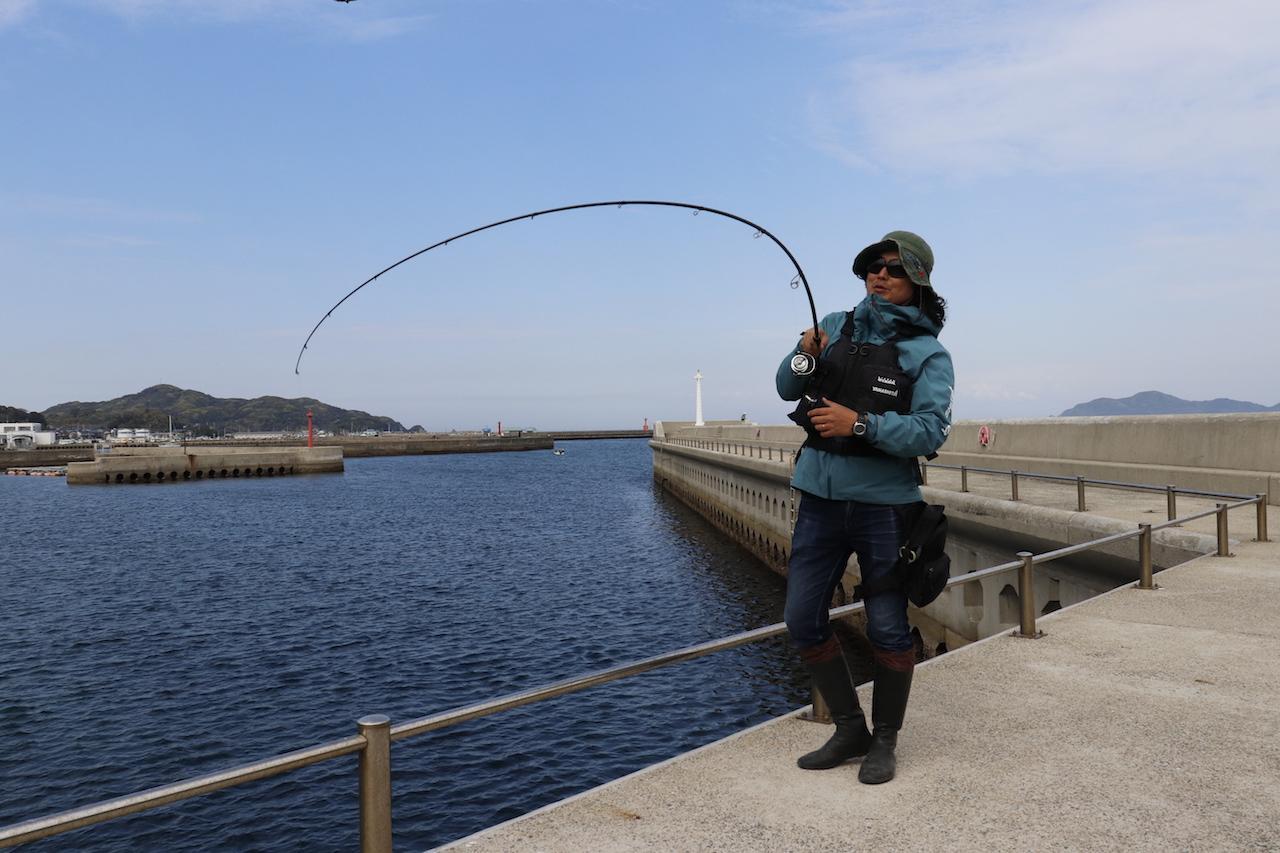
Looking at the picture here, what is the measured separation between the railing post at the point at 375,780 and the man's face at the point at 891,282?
8.69ft

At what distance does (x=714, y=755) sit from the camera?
4.39 metres

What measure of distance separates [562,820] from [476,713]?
726 mm

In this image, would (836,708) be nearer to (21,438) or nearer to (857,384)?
(857,384)

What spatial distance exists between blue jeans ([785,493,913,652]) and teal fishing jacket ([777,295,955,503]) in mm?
87

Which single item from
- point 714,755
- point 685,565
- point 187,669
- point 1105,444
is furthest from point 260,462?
point 714,755

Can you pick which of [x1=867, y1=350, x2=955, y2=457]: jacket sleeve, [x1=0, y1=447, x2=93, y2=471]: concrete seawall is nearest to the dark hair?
[x1=867, y1=350, x2=955, y2=457]: jacket sleeve

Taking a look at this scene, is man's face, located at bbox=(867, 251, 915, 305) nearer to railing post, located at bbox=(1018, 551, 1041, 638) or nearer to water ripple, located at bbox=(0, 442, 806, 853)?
railing post, located at bbox=(1018, 551, 1041, 638)

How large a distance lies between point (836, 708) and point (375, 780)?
2.09 m

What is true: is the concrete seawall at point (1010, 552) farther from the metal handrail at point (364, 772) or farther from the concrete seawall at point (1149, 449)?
the metal handrail at point (364, 772)

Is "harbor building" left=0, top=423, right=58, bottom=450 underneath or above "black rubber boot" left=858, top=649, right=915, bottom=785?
above

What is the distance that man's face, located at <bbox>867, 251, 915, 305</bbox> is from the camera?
3707 mm

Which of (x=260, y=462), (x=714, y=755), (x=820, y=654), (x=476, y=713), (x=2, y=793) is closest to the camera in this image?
(x=476, y=713)

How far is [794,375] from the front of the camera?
144 inches

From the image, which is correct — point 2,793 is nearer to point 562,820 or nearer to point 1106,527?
point 562,820
